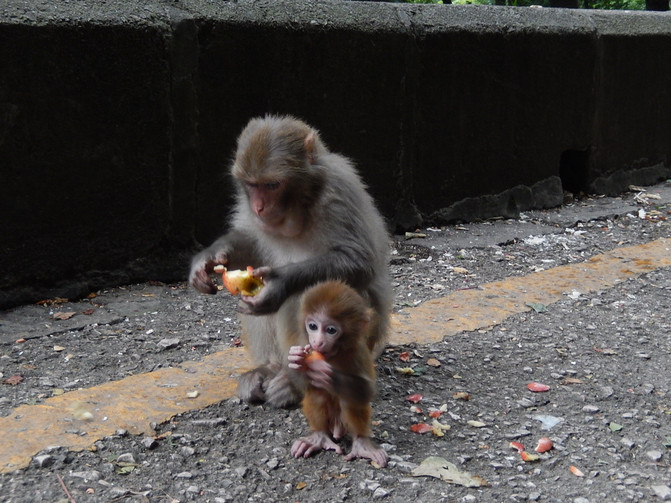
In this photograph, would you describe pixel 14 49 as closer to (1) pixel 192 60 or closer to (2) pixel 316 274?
(1) pixel 192 60

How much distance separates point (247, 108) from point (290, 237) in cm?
184

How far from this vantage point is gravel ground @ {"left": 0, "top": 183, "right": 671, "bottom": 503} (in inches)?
108

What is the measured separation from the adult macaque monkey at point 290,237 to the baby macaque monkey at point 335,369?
0.95 ft

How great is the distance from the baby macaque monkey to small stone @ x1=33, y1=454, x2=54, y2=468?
2.81 feet

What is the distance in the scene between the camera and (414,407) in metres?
3.40

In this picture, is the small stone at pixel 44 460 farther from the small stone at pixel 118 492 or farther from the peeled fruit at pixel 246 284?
the peeled fruit at pixel 246 284

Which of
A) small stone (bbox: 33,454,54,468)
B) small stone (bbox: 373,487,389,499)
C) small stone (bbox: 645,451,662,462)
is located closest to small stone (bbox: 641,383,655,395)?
small stone (bbox: 645,451,662,462)

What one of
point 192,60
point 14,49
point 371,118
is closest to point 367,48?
point 371,118

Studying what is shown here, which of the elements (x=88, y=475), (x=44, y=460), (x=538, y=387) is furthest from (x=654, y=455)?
(x=44, y=460)

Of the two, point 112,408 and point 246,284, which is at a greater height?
point 246,284

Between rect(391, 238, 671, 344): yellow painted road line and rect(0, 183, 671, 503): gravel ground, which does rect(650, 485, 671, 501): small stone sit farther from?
rect(391, 238, 671, 344): yellow painted road line

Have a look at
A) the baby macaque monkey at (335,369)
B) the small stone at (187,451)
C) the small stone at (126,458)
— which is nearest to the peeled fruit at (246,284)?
the baby macaque monkey at (335,369)

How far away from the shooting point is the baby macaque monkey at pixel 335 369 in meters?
2.81

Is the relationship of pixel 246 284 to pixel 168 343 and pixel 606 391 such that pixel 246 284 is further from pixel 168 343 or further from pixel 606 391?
Answer: pixel 606 391
